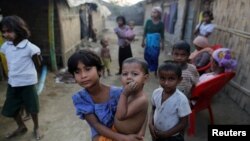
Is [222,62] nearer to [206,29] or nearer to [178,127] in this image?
[178,127]

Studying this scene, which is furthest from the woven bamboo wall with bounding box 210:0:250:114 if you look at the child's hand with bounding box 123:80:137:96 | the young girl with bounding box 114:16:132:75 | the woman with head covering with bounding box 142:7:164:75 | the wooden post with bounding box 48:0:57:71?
the wooden post with bounding box 48:0:57:71

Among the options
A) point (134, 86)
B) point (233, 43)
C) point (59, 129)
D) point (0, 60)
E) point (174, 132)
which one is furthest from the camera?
point (0, 60)

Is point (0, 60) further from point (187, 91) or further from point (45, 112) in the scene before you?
point (187, 91)

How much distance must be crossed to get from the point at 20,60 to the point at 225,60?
270cm

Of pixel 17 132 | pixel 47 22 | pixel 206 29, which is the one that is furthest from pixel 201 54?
pixel 47 22

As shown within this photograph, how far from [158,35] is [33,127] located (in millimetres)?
3673

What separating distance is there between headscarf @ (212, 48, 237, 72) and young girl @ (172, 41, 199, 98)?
1.98ft

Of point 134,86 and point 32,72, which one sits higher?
point 134,86

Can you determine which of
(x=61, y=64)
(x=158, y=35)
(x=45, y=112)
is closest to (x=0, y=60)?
(x=61, y=64)

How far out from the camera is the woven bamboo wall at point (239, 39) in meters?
4.74

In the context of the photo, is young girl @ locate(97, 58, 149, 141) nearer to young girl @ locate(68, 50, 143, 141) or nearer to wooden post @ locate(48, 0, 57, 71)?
young girl @ locate(68, 50, 143, 141)

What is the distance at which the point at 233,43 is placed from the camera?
5.45m

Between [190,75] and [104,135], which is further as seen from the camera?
[190,75]

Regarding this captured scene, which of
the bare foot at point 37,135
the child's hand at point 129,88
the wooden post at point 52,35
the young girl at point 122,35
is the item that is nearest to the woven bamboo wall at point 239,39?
the young girl at point 122,35
